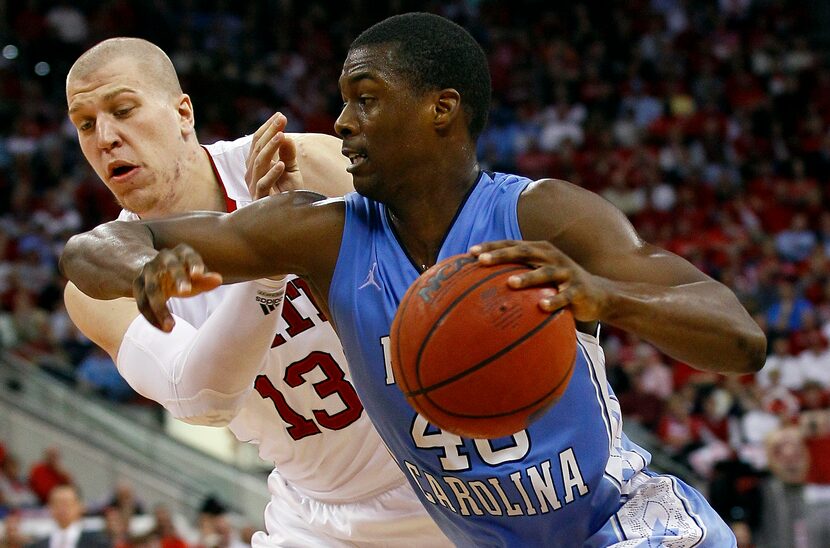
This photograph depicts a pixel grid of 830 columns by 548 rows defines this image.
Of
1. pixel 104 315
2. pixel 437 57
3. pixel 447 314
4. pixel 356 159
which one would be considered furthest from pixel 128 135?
pixel 447 314

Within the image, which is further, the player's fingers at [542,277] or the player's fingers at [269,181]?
the player's fingers at [269,181]

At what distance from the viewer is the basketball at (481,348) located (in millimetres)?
2426

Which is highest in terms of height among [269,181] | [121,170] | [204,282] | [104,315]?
[204,282]

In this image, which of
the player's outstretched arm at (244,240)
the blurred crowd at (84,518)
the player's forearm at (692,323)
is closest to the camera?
the player's forearm at (692,323)

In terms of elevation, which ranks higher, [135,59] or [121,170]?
[135,59]

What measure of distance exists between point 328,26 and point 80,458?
9.41m

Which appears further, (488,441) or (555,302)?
(488,441)

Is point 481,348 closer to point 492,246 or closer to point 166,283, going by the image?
point 492,246

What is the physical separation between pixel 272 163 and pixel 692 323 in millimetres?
1322

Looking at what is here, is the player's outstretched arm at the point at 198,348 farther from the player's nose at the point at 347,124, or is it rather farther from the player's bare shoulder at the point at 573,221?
the player's bare shoulder at the point at 573,221

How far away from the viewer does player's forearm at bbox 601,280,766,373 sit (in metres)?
2.49

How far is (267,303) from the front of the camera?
10.9 feet

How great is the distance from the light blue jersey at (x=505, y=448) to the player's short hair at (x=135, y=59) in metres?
1.24

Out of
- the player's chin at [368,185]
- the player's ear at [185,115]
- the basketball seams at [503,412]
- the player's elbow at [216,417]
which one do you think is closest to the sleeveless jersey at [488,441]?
the player's chin at [368,185]
